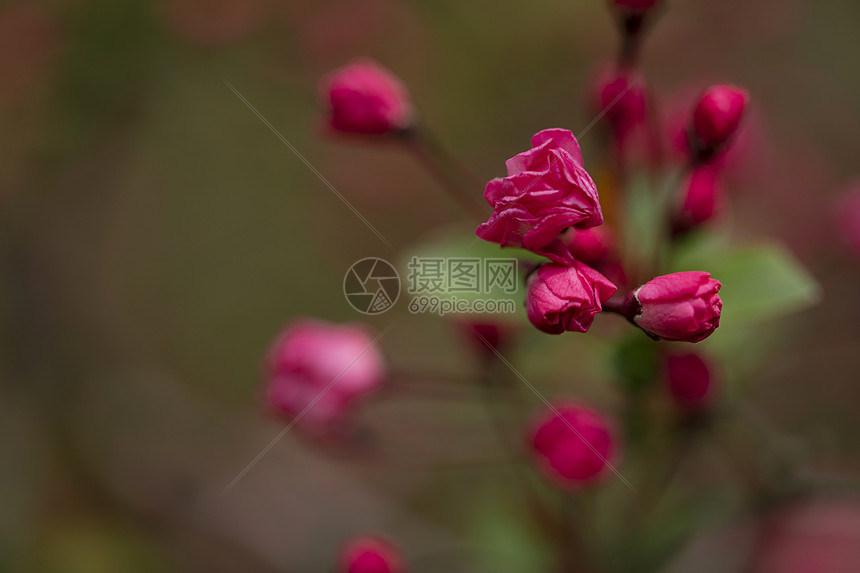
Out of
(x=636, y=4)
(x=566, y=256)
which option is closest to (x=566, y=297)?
(x=566, y=256)

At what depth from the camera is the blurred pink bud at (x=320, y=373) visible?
104 cm

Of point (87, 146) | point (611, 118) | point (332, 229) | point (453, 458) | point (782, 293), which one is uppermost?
point (611, 118)

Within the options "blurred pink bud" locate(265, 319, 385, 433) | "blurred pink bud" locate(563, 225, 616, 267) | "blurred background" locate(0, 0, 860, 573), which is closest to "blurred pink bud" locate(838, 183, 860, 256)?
"blurred background" locate(0, 0, 860, 573)

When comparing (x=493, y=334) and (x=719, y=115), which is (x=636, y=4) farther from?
(x=493, y=334)

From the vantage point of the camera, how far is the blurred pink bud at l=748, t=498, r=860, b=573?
5.16 ft

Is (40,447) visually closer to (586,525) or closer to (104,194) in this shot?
(104,194)

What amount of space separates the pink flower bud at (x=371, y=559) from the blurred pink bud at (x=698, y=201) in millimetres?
Result: 655

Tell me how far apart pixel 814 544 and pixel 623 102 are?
1.27m

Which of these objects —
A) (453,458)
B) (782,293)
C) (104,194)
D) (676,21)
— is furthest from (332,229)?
(782,293)

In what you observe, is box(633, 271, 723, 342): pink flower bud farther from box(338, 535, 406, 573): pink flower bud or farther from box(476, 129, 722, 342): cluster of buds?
box(338, 535, 406, 573): pink flower bud

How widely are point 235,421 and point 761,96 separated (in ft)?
7.35

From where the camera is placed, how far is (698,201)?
88cm

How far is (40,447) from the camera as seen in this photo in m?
1.96

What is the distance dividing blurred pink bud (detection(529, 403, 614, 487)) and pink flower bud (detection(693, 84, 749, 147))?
1.29 ft
